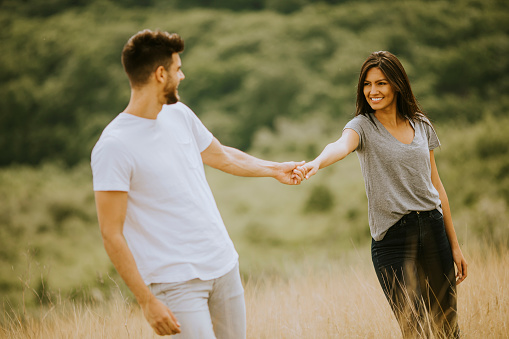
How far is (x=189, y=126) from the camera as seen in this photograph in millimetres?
2227

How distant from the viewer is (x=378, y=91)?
2576 millimetres

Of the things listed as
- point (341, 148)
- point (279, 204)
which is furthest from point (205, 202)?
point (279, 204)

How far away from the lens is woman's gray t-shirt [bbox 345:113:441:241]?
2.47 meters

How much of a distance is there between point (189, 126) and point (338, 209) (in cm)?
1738

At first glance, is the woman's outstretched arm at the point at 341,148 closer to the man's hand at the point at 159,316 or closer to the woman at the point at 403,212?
the woman at the point at 403,212

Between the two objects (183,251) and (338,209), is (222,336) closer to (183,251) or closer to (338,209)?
(183,251)

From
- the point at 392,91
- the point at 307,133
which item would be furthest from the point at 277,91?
the point at 392,91

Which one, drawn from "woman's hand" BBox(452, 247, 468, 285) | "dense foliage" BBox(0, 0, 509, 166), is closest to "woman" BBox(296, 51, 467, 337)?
"woman's hand" BBox(452, 247, 468, 285)

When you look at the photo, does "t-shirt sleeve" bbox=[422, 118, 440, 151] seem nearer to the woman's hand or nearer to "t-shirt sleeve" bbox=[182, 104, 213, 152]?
the woman's hand

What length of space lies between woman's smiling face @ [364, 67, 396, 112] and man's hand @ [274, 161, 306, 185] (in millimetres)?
638

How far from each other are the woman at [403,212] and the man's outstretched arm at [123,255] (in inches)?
45.1

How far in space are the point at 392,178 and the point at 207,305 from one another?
115 cm

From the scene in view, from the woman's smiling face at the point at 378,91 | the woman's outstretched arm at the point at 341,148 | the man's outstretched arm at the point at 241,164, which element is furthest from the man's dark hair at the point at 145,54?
the woman's smiling face at the point at 378,91

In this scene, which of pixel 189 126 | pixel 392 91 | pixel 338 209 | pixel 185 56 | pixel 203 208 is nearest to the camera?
pixel 203 208
